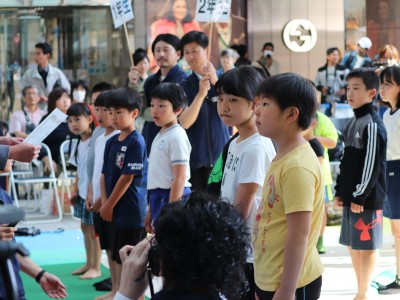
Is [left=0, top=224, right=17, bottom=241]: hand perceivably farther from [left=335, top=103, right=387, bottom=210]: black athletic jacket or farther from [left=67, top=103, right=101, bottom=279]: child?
[left=67, top=103, right=101, bottom=279]: child

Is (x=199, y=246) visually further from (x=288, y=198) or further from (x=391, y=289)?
(x=391, y=289)

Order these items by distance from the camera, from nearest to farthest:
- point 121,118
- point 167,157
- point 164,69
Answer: point 167,157 → point 121,118 → point 164,69

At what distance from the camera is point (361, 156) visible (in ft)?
18.9

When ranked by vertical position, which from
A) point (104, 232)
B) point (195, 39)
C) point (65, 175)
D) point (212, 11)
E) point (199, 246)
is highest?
A: point (212, 11)

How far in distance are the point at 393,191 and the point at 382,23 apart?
11.1m

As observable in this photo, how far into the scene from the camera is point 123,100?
19.4 ft

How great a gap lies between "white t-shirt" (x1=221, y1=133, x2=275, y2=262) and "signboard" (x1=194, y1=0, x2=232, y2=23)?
13.6 feet

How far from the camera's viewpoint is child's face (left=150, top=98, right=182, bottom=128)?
555cm

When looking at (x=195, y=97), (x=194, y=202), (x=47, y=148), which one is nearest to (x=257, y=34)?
(x=47, y=148)

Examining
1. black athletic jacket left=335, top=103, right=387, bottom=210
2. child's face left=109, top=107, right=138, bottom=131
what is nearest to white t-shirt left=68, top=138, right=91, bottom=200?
child's face left=109, top=107, right=138, bottom=131

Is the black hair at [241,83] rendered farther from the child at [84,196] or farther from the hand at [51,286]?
the child at [84,196]

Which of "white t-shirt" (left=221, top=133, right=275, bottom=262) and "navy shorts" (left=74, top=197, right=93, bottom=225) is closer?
"white t-shirt" (left=221, top=133, right=275, bottom=262)

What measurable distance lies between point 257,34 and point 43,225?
853 centimetres

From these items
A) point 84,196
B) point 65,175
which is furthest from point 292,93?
point 65,175
